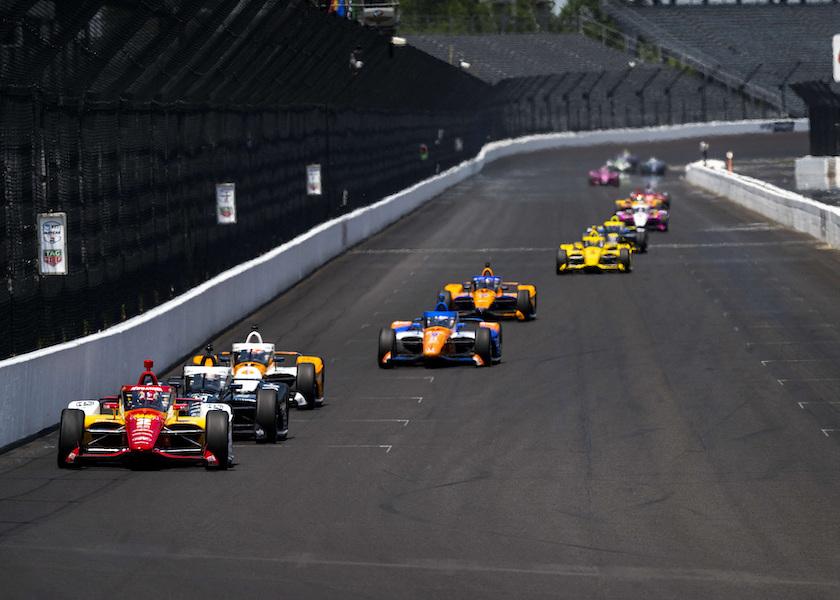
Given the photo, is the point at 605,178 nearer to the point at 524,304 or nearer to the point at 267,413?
the point at 524,304

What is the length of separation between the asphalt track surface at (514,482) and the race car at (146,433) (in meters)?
0.23

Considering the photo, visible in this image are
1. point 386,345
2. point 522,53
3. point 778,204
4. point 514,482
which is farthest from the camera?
point 522,53

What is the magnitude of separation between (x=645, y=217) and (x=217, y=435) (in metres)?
35.9

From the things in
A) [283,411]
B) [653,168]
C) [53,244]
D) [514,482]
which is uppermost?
[653,168]

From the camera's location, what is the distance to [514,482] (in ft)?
54.1

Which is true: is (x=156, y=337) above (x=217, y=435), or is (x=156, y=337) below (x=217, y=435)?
above

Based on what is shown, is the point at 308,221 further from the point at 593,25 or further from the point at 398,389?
the point at 593,25

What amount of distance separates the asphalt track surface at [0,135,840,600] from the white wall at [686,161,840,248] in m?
12.4

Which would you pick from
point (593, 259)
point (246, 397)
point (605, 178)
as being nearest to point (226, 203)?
point (593, 259)

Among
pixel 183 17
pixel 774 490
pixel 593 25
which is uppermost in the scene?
pixel 593 25

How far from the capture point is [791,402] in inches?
858

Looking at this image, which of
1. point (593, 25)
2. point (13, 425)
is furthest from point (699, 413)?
point (593, 25)

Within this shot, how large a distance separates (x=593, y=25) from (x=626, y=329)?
4921 inches

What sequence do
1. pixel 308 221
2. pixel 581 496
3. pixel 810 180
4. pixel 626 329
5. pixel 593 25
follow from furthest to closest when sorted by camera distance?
pixel 593 25 < pixel 810 180 < pixel 308 221 < pixel 626 329 < pixel 581 496
